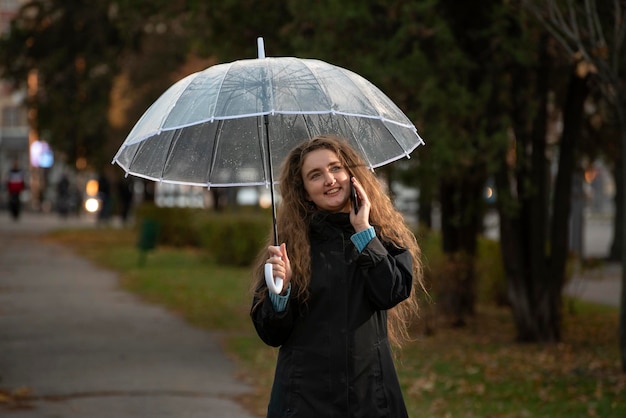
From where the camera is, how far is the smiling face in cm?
420

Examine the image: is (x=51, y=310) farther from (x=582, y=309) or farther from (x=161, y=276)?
(x=582, y=309)

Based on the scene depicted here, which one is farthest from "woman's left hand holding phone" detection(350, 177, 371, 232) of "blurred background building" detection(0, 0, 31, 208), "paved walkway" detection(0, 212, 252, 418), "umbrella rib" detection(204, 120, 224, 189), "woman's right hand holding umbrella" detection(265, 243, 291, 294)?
"blurred background building" detection(0, 0, 31, 208)

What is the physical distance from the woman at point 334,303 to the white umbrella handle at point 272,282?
0.07 ft

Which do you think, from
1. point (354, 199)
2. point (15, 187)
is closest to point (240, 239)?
point (15, 187)

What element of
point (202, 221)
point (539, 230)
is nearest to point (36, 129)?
point (202, 221)

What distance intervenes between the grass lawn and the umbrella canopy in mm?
595

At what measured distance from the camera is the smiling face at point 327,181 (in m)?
4.20

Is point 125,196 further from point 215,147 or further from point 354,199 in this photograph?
point 354,199

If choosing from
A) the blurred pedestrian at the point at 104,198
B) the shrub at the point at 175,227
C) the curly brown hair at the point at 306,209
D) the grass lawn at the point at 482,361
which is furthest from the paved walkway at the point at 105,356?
the blurred pedestrian at the point at 104,198

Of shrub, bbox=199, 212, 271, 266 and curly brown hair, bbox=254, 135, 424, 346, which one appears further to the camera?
shrub, bbox=199, 212, 271, 266

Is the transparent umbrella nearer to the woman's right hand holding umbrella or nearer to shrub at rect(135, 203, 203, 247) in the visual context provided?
the woman's right hand holding umbrella

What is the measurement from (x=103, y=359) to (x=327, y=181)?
22.9 ft

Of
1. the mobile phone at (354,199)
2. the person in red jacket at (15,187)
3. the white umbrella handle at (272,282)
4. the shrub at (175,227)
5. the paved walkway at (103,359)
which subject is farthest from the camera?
the person in red jacket at (15,187)

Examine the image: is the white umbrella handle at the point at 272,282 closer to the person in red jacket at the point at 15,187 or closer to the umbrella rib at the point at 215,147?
the umbrella rib at the point at 215,147
